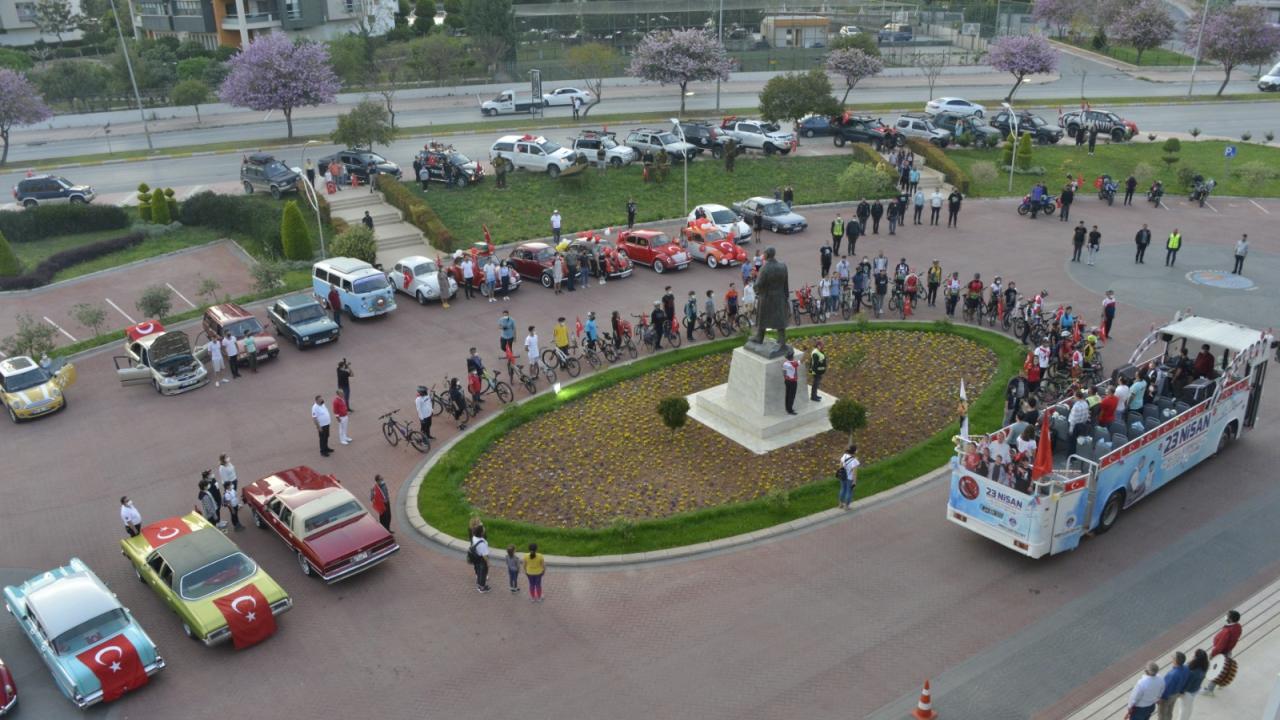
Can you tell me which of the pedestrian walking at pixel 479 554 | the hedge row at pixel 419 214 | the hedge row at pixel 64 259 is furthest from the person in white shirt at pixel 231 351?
the hedge row at pixel 64 259

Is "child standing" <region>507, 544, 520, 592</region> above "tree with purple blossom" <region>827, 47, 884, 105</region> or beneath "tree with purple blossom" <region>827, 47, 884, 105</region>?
beneath

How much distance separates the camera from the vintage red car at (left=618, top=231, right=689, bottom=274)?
→ 32.8 m

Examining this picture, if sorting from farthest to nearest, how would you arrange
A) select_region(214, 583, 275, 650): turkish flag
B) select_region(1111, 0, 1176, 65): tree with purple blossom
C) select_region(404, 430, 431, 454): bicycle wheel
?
1. select_region(1111, 0, 1176, 65): tree with purple blossom
2. select_region(404, 430, 431, 454): bicycle wheel
3. select_region(214, 583, 275, 650): turkish flag

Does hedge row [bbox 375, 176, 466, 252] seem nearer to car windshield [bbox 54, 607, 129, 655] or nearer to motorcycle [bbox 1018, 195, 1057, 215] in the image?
motorcycle [bbox 1018, 195, 1057, 215]

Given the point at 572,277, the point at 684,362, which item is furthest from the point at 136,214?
the point at 684,362

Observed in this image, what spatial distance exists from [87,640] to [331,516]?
4139 mm

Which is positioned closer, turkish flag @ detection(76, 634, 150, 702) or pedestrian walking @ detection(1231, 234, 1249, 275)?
turkish flag @ detection(76, 634, 150, 702)

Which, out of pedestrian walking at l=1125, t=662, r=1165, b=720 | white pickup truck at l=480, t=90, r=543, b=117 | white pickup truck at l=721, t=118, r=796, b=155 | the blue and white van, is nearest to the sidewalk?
pedestrian walking at l=1125, t=662, r=1165, b=720

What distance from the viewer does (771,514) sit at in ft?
59.7

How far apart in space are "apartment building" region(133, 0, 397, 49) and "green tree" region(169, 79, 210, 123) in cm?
1099

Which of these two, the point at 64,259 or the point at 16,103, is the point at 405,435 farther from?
the point at 16,103

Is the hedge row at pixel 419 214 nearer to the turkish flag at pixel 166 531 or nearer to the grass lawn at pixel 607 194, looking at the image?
the grass lawn at pixel 607 194

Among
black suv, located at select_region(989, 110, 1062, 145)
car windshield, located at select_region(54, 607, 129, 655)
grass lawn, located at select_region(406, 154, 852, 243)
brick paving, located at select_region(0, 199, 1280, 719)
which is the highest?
black suv, located at select_region(989, 110, 1062, 145)

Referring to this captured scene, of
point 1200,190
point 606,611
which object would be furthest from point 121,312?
point 1200,190
